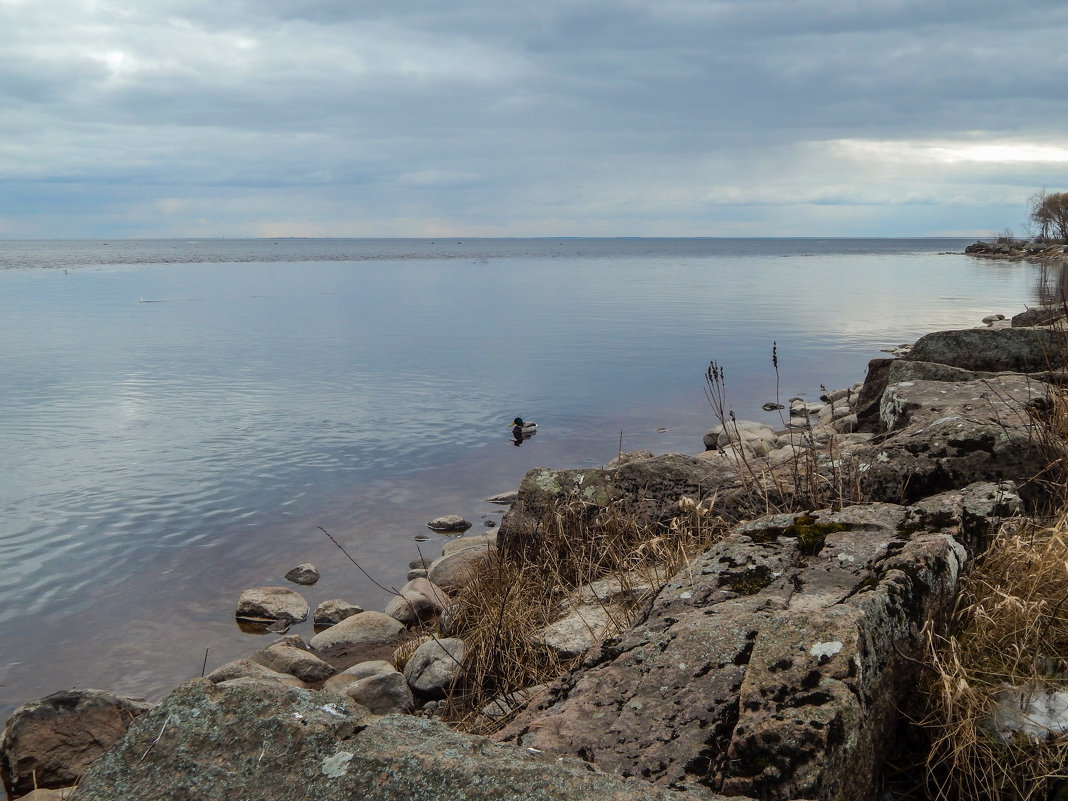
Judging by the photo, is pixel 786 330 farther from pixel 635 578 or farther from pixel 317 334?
pixel 635 578

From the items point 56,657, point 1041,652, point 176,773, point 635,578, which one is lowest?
point 56,657

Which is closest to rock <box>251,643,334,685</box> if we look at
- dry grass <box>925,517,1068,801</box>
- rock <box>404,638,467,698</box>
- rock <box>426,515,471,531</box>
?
rock <box>404,638,467,698</box>

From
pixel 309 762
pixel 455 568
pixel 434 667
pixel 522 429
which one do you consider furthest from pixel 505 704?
pixel 522 429

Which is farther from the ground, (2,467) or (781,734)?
(781,734)

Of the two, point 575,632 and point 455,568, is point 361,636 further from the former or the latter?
point 575,632

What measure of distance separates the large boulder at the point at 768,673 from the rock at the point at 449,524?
794 centimetres

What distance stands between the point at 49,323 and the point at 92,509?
2898 cm

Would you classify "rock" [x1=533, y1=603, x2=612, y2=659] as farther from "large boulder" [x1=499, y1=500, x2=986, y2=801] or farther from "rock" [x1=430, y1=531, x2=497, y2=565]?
"rock" [x1=430, y1=531, x2=497, y2=565]

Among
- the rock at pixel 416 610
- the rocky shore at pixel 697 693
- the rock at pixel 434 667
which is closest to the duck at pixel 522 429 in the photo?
the rock at pixel 416 610

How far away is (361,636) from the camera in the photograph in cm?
816

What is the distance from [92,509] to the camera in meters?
12.0

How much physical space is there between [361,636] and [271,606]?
137 centimetres

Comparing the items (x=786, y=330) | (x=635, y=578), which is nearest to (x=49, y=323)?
(x=786, y=330)

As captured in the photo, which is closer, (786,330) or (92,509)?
(92,509)
